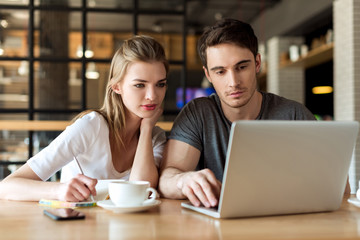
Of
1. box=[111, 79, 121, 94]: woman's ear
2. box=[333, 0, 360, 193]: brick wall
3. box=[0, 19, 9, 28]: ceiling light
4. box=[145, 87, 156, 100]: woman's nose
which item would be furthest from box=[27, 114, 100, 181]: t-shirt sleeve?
box=[333, 0, 360, 193]: brick wall

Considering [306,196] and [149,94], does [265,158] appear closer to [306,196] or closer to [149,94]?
[306,196]

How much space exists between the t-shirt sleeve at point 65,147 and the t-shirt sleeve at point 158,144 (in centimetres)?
25

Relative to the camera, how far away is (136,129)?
179cm

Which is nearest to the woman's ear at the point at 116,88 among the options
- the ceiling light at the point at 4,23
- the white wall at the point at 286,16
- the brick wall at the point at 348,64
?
the ceiling light at the point at 4,23

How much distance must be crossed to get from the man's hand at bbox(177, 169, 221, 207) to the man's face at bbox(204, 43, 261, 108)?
56 cm

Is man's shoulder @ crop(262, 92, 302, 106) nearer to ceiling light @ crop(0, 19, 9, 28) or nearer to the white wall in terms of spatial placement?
ceiling light @ crop(0, 19, 9, 28)

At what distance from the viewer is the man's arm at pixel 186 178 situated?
3.47 feet

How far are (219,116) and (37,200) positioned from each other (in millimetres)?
786

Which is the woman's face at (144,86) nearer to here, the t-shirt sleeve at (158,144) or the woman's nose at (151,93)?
the woman's nose at (151,93)

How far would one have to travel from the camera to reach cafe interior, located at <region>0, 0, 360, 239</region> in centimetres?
381

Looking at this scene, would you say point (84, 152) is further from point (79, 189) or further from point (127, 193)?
point (127, 193)

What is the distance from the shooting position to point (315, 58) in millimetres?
6875

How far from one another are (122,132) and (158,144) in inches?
6.1

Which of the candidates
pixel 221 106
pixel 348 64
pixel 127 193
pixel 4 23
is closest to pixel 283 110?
pixel 221 106
